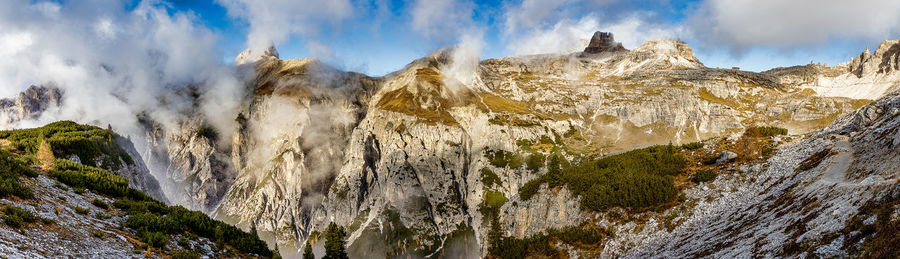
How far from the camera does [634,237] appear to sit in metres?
48.9

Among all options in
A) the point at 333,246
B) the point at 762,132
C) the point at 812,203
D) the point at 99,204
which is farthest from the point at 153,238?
the point at 762,132

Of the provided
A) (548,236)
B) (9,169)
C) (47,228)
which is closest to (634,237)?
(548,236)

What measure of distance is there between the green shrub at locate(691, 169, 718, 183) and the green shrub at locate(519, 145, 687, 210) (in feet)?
9.73

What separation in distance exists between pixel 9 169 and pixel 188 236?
12.1m

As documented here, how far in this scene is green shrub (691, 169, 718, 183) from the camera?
52.2 m

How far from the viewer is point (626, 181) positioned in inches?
2400

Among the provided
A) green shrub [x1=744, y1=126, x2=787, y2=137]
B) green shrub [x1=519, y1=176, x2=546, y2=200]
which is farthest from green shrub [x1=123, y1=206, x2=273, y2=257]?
green shrub [x1=744, y1=126, x2=787, y2=137]

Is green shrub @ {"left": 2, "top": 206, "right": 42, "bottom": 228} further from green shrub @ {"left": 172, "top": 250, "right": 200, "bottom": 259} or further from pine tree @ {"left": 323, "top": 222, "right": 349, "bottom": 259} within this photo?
pine tree @ {"left": 323, "top": 222, "right": 349, "bottom": 259}

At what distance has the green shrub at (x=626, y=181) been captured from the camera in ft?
181

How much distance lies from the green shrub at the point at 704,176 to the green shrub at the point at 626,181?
2965 millimetres

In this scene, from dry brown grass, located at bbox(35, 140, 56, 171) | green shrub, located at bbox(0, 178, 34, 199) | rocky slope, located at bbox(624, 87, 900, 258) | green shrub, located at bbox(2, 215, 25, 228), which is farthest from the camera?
dry brown grass, located at bbox(35, 140, 56, 171)

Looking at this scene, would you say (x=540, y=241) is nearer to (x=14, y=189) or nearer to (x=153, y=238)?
(x=153, y=238)

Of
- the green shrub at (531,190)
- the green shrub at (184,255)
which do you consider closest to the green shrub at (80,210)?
the green shrub at (184,255)

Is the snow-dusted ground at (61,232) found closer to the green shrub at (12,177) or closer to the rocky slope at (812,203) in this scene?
the green shrub at (12,177)
